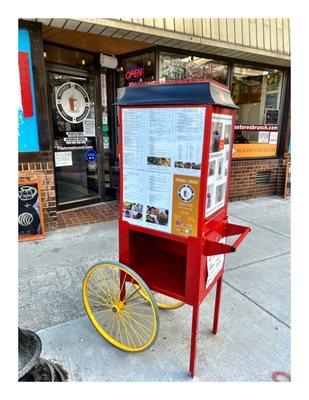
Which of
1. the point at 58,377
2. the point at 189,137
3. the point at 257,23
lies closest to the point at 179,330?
the point at 58,377

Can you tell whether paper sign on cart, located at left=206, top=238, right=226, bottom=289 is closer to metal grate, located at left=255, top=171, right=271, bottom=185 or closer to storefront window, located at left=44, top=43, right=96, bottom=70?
storefront window, located at left=44, top=43, right=96, bottom=70

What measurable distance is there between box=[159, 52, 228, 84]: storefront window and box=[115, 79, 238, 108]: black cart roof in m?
3.46

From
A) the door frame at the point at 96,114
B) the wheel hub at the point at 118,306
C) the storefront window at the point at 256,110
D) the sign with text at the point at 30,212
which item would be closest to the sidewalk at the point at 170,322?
the sign with text at the point at 30,212

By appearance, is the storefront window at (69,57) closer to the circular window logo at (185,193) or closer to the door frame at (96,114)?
the door frame at (96,114)

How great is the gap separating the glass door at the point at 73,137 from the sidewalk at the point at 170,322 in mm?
1550

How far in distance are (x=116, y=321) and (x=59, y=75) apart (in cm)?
415

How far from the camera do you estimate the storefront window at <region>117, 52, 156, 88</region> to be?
5.04m

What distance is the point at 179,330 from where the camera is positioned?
8.06ft

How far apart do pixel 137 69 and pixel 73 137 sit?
167cm

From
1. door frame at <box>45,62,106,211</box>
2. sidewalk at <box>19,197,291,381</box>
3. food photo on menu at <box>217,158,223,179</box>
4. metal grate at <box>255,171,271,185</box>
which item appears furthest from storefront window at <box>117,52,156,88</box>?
food photo on menu at <box>217,158,223,179</box>

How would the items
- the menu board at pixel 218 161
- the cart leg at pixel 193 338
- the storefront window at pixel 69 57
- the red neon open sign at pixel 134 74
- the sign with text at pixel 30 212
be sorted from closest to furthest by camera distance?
1. the menu board at pixel 218 161
2. the cart leg at pixel 193 338
3. the sign with text at pixel 30 212
4. the storefront window at pixel 69 57
5. the red neon open sign at pixel 134 74

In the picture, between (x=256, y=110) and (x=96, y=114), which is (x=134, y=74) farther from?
(x=256, y=110)

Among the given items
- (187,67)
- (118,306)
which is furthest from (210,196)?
(187,67)

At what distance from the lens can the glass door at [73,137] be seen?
4.97 m
